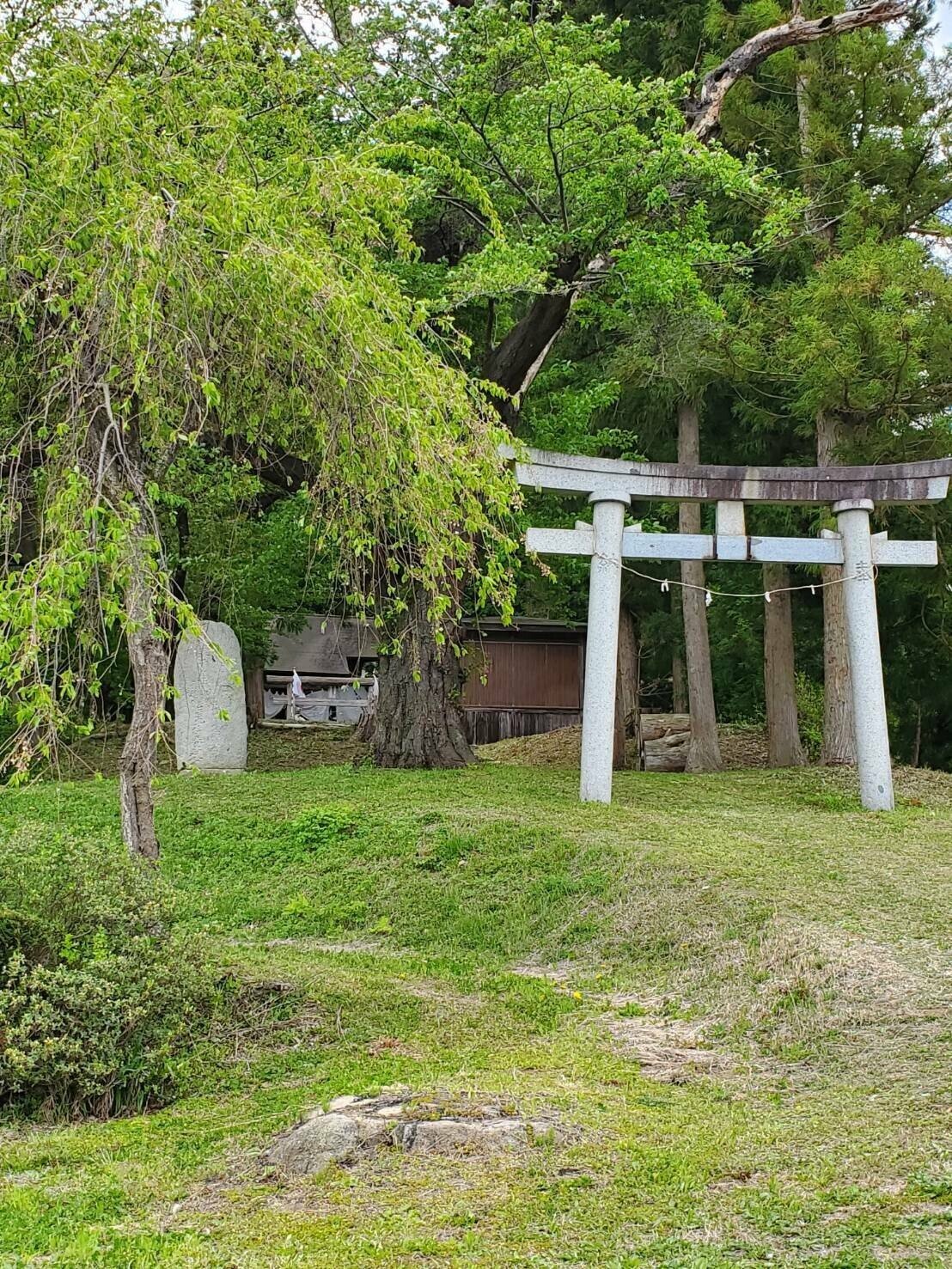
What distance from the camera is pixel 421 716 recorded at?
A: 13531 millimetres

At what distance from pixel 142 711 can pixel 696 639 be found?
1153cm

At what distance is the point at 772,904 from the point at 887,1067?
7.06 ft

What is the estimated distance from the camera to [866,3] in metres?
13.2

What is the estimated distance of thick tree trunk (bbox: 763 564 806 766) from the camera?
16.0m

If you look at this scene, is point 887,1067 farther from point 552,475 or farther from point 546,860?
point 552,475

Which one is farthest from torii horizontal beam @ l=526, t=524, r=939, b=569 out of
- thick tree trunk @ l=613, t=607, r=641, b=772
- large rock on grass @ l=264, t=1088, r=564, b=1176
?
large rock on grass @ l=264, t=1088, r=564, b=1176

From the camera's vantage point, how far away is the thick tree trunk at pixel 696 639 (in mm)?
15961

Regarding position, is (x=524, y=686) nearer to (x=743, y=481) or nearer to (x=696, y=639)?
(x=696, y=639)

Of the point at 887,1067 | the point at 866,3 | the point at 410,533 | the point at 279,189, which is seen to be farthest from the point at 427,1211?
the point at 866,3

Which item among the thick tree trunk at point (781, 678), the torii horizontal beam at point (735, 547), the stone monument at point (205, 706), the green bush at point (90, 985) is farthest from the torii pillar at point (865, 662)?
the green bush at point (90, 985)

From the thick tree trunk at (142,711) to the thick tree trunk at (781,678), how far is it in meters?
11.4

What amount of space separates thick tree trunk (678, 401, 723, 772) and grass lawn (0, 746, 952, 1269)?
5.17 meters

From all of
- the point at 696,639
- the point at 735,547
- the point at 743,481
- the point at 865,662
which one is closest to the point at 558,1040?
the point at 735,547

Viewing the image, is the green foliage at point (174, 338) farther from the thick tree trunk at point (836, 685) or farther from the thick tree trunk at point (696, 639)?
the thick tree trunk at point (696, 639)
